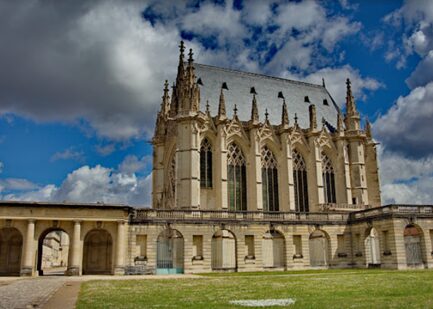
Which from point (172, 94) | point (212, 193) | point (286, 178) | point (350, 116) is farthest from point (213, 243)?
point (350, 116)

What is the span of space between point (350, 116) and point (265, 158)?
45.8ft

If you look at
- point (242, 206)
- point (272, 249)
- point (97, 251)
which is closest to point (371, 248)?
point (272, 249)

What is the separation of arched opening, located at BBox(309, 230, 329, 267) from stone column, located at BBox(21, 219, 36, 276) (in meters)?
24.9

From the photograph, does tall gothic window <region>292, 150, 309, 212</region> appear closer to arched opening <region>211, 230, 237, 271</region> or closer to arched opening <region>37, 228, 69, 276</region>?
arched opening <region>211, 230, 237, 271</region>

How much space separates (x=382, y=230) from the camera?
3922 centimetres

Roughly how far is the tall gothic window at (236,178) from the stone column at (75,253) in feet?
62.5

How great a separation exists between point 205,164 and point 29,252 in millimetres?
21139

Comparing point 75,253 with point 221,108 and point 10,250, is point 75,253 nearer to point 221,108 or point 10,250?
point 10,250

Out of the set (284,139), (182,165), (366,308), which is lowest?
(366,308)

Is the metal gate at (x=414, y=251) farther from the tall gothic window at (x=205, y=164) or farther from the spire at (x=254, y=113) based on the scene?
the tall gothic window at (x=205, y=164)

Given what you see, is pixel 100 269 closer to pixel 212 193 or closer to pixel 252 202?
pixel 212 193

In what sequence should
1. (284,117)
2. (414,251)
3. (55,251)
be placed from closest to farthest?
(414,251), (284,117), (55,251)

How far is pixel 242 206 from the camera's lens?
50.4 meters

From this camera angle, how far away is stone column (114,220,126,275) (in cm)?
3531
